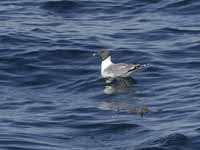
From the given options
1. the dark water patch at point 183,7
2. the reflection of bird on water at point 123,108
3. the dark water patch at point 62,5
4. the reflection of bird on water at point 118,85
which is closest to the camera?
the reflection of bird on water at point 123,108

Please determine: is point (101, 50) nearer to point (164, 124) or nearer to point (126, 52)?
point (126, 52)

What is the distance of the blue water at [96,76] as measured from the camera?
698 inches

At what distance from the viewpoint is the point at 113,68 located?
2397 centimetres

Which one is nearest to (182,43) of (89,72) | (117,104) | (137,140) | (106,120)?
(89,72)

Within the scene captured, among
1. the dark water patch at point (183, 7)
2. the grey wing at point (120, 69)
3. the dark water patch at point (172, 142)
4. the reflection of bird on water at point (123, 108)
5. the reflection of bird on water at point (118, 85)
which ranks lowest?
the dark water patch at point (172, 142)

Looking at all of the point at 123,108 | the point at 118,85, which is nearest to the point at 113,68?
the point at 118,85

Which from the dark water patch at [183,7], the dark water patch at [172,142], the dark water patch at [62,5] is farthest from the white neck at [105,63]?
the dark water patch at [172,142]

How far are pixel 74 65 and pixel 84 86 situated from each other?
1.92 meters

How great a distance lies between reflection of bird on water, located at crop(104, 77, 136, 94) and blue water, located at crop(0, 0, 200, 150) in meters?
0.03

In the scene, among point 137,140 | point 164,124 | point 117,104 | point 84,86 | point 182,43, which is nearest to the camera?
point 137,140

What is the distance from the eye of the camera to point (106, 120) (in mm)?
19031

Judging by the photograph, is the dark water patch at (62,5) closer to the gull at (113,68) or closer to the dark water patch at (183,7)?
the dark water patch at (183,7)

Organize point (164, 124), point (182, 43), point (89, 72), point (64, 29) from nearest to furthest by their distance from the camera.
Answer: point (164, 124), point (89, 72), point (182, 43), point (64, 29)

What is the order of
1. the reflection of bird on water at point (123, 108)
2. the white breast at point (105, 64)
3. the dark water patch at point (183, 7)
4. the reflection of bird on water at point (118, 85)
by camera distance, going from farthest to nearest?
the dark water patch at point (183, 7)
the white breast at point (105, 64)
the reflection of bird on water at point (118, 85)
the reflection of bird on water at point (123, 108)
